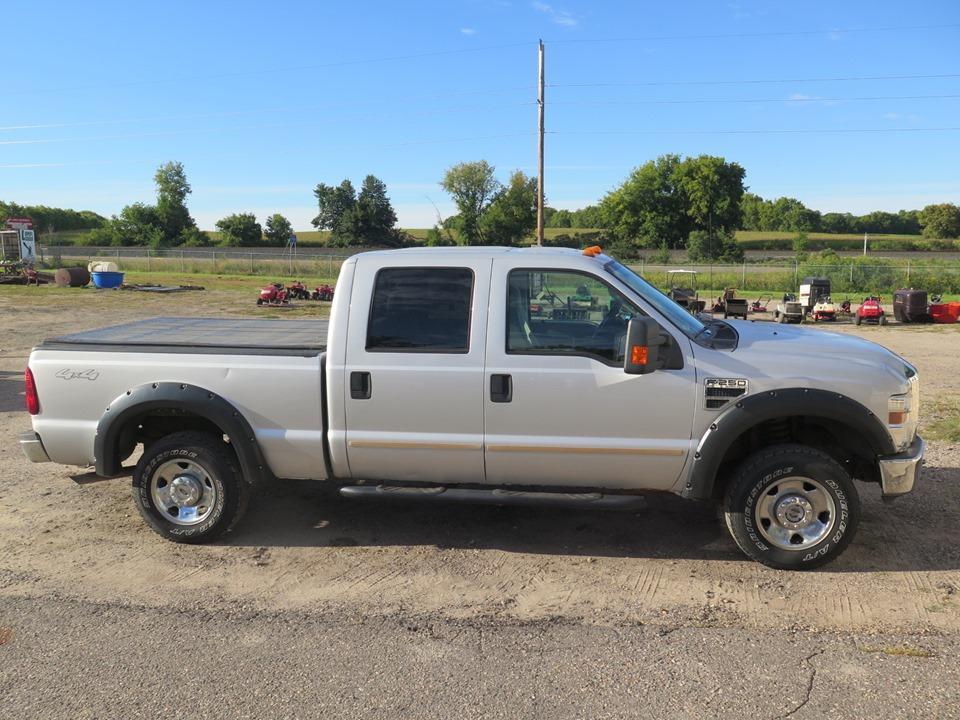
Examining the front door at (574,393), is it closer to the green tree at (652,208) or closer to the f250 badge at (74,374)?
the f250 badge at (74,374)

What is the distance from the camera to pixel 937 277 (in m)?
35.4

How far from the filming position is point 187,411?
4945mm

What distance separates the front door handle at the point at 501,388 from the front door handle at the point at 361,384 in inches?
29.7

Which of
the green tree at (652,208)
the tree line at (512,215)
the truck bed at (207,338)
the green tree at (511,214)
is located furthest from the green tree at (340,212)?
the truck bed at (207,338)

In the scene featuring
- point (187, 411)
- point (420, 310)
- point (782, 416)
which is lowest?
point (187, 411)

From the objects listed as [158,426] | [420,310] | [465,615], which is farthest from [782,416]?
[158,426]

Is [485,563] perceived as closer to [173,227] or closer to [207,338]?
[207,338]

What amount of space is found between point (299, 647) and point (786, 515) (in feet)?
9.34

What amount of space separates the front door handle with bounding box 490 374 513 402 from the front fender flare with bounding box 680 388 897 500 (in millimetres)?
1149

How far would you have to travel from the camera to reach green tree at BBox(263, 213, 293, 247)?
10038 cm

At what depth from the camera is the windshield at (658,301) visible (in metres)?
4.64

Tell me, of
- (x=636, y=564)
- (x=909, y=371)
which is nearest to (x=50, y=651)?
(x=636, y=564)

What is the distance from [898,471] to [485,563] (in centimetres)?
250

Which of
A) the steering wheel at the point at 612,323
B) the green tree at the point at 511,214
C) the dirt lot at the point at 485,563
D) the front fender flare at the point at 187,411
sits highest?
the green tree at the point at 511,214
